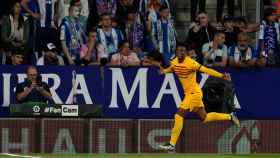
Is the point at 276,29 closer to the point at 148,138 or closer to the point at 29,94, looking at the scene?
the point at 148,138

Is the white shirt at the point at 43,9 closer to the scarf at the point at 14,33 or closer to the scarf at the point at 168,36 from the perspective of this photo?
the scarf at the point at 14,33

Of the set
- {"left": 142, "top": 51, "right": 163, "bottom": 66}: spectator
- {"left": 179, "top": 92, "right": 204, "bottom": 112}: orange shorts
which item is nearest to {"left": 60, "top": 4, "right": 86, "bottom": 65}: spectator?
{"left": 142, "top": 51, "right": 163, "bottom": 66}: spectator

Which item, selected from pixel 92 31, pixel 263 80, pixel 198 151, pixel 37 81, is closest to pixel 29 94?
pixel 37 81

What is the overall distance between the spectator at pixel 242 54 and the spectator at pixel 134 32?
183 centimetres

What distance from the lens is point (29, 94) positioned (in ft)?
59.2

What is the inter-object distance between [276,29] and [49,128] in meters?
5.40

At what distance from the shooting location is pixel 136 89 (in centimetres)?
1877

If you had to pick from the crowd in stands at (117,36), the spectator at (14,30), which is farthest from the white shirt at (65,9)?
the spectator at (14,30)

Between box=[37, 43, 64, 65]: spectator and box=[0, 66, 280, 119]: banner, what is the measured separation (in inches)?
10.6

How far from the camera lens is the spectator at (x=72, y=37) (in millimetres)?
18766

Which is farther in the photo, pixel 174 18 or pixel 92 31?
pixel 174 18

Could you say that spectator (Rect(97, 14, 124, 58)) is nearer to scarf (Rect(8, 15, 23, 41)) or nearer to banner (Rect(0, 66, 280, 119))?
banner (Rect(0, 66, 280, 119))

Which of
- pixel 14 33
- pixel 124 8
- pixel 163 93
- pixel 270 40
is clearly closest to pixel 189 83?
pixel 163 93

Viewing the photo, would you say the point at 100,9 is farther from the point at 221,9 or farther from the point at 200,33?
the point at 221,9
